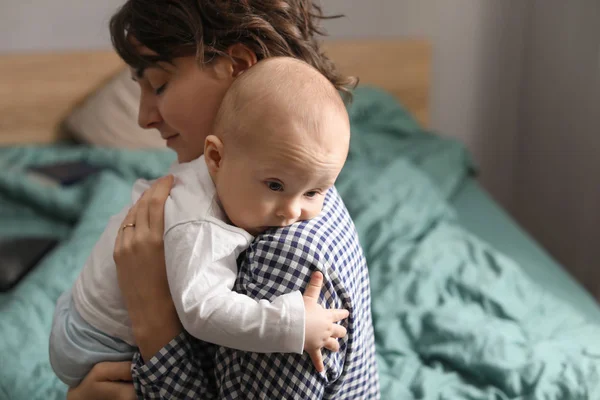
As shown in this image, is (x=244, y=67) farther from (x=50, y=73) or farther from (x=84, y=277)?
(x=50, y=73)

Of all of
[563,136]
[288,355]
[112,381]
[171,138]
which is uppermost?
[171,138]

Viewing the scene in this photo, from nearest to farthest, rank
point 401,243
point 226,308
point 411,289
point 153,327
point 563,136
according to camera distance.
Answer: point 226,308
point 153,327
point 411,289
point 401,243
point 563,136

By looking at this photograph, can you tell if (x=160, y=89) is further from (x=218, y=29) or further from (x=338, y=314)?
(x=338, y=314)

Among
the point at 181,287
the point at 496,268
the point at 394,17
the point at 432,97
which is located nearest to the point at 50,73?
the point at 394,17

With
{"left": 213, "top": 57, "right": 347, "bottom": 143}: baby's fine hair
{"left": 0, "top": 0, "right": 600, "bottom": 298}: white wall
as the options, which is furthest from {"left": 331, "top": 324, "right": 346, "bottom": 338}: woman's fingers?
{"left": 0, "top": 0, "right": 600, "bottom": 298}: white wall

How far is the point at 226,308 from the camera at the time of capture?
806 millimetres

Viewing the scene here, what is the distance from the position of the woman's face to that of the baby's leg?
30 cm

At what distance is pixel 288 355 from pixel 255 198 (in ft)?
0.67

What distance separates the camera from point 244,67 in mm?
972

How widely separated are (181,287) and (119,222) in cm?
31

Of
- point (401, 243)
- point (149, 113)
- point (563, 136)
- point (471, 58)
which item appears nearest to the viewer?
point (149, 113)

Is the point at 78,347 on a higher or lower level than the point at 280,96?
lower

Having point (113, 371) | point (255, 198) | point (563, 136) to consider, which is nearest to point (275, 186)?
point (255, 198)

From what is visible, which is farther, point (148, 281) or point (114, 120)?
point (114, 120)
